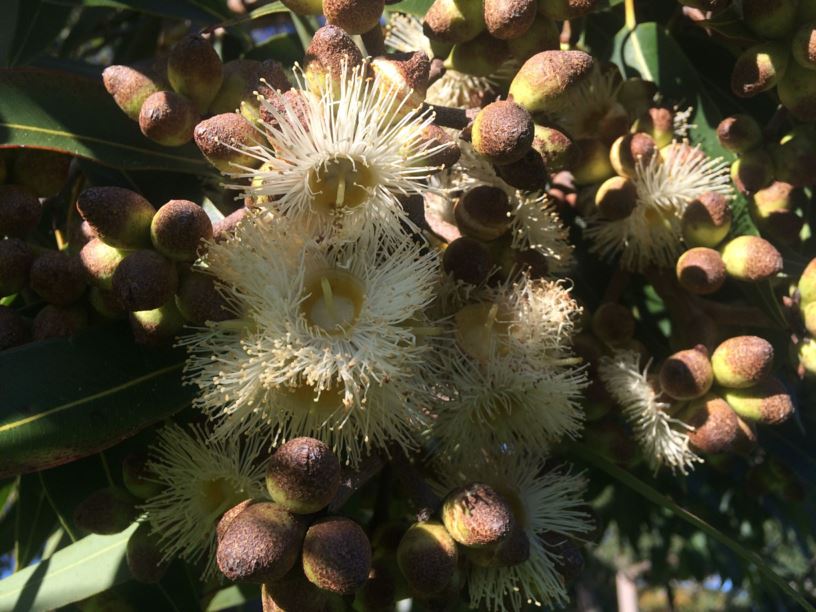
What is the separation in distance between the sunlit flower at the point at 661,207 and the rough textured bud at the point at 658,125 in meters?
0.02

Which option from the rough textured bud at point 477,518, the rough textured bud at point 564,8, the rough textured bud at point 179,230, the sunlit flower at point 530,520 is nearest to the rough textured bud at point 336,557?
the rough textured bud at point 477,518

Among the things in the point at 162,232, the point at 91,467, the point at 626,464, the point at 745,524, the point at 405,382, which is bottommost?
the point at 745,524

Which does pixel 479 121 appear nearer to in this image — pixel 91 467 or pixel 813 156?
pixel 813 156

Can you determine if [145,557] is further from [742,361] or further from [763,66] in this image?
[763,66]

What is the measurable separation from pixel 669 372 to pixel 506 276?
0.28 m

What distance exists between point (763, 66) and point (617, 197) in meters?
0.26

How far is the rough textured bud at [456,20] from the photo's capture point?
3.68ft

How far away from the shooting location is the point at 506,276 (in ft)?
4.05

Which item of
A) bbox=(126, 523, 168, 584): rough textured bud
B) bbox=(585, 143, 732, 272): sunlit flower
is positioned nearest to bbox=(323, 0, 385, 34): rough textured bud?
bbox=(585, 143, 732, 272): sunlit flower

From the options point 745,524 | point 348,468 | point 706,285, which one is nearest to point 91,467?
point 348,468

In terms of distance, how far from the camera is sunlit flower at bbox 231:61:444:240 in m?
1.04

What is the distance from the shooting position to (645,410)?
1.32 metres

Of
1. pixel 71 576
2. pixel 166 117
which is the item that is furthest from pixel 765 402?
pixel 71 576

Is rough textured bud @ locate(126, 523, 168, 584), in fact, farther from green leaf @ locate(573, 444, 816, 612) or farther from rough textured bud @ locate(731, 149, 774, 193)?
rough textured bud @ locate(731, 149, 774, 193)
